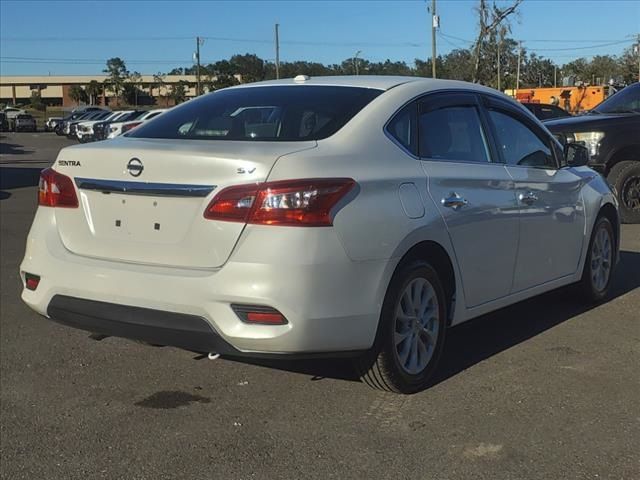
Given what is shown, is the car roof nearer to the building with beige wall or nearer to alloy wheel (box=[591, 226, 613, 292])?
alloy wheel (box=[591, 226, 613, 292])

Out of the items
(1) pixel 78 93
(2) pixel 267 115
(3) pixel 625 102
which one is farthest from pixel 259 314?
(1) pixel 78 93

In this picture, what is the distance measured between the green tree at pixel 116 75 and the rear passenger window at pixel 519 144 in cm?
10045

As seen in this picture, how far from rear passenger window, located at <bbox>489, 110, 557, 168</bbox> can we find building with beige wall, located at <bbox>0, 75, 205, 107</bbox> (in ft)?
349

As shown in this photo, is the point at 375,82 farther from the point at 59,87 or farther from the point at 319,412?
the point at 59,87

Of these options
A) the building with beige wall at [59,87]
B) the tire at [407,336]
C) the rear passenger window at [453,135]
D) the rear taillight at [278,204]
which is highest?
the building with beige wall at [59,87]

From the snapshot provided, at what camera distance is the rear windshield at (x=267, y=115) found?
3926 mm

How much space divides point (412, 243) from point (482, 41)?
41.5 metres

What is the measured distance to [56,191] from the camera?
13.1 ft

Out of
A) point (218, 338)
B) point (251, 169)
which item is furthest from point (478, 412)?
point (251, 169)

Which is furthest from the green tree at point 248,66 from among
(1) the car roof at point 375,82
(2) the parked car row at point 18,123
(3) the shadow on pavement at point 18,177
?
(1) the car roof at point 375,82

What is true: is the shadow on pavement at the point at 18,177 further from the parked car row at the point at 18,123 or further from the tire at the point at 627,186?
Answer: the parked car row at the point at 18,123

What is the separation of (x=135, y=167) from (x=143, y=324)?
782 millimetres

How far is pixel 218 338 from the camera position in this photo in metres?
3.45

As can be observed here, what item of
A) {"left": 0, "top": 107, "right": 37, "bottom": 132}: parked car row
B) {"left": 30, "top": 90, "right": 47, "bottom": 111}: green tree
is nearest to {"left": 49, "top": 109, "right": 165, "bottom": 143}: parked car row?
{"left": 0, "top": 107, "right": 37, "bottom": 132}: parked car row
